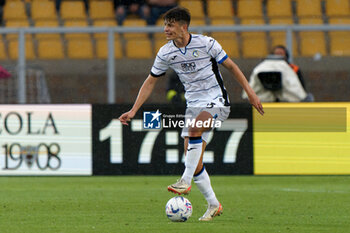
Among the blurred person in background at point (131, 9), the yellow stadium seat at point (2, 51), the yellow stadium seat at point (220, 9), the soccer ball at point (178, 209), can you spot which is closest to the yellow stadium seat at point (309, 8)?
the yellow stadium seat at point (220, 9)

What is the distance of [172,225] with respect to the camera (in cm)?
634

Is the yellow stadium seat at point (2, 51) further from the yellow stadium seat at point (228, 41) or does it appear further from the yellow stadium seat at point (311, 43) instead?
the yellow stadium seat at point (311, 43)

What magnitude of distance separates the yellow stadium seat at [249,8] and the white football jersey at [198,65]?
879cm

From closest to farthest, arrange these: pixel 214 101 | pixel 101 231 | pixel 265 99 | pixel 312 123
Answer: pixel 101 231 < pixel 214 101 < pixel 312 123 < pixel 265 99

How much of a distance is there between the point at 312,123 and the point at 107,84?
3165mm

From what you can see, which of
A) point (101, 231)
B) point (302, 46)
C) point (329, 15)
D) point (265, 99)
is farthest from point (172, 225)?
point (329, 15)

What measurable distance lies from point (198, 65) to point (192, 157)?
2.52 feet

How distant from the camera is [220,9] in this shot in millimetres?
15555

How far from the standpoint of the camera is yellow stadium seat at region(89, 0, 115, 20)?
628 inches

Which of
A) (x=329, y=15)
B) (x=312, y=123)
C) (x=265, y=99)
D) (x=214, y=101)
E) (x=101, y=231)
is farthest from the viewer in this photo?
(x=329, y=15)

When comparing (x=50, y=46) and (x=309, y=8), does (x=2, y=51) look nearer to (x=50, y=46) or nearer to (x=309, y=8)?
(x=50, y=46)

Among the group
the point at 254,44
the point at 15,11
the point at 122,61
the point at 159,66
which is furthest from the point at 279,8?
the point at 159,66

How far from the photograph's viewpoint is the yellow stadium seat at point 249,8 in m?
15.5

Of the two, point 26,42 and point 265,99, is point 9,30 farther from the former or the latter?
point 265,99
